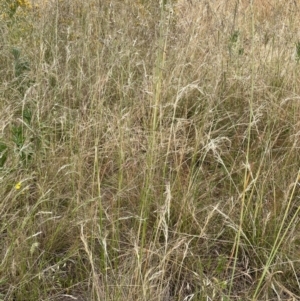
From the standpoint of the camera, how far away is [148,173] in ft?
5.20

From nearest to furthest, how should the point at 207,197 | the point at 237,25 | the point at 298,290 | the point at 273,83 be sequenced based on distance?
the point at 298,290, the point at 207,197, the point at 273,83, the point at 237,25

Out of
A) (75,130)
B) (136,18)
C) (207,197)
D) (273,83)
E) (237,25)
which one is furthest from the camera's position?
(237,25)

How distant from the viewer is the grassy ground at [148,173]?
148 centimetres

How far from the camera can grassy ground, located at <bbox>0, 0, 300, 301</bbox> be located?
1.48m

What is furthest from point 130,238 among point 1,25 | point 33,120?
point 1,25

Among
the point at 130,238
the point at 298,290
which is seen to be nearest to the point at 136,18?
the point at 130,238

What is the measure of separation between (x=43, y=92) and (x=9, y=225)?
827 millimetres

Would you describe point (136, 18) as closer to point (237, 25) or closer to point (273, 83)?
point (237, 25)

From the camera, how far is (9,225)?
1.59 metres

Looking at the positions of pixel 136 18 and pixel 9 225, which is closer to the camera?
pixel 9 225

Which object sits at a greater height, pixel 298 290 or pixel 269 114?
pixel 269 114

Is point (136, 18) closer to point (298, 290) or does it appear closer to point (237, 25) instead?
point (237, 25)

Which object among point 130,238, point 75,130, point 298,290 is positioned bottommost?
point 298,290

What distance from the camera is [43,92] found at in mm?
2227
